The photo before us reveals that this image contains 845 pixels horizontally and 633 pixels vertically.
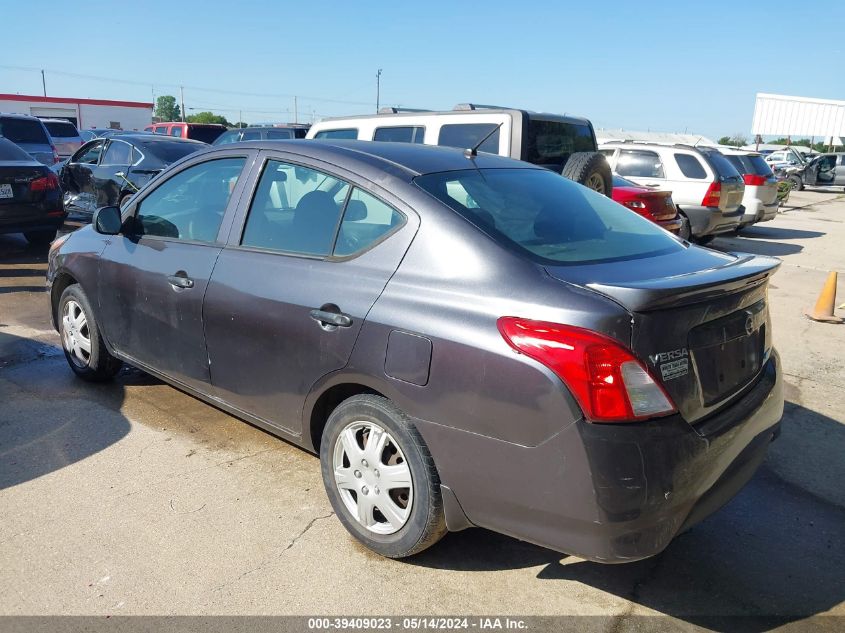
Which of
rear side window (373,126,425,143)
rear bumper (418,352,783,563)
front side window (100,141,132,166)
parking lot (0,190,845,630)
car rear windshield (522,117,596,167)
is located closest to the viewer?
rear bumper (418,352,783,563)

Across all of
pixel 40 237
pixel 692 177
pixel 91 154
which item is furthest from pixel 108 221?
pixel 692 177

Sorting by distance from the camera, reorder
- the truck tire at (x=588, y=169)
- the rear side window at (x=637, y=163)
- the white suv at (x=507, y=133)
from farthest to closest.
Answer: the rear side window at (x=637, y=163) → the white suv at (x=507, y=133) → the truck tire at (x=588, y=169)

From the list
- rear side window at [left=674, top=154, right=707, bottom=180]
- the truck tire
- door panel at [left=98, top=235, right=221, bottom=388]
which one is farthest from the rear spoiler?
rear side window at [left=674, top=154, right=707, bottom=180]

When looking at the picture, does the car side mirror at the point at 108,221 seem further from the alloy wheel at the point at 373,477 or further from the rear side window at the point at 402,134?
the rear side window at the point at 402,134

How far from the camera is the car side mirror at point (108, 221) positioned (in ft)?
14.6

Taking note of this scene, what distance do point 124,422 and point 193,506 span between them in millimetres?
1214

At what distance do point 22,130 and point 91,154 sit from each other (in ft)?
17.1

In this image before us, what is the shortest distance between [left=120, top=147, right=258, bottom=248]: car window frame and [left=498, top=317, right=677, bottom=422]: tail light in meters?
2.07

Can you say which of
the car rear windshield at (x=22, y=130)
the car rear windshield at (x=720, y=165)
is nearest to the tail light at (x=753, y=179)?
the car rear windshield at (x=720, y=165)

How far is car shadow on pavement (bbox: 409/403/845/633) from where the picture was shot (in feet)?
9.32

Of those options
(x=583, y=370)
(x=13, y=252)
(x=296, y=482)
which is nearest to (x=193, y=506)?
(x=296, y=482)

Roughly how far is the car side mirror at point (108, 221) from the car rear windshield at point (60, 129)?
2011 centimetres

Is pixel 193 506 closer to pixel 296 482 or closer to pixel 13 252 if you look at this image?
pixel 296 482

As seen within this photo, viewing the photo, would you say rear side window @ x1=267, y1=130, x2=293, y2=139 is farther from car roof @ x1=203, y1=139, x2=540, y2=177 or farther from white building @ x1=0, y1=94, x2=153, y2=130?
white building @ x1=0, y1=94, x2=153, y2=130
